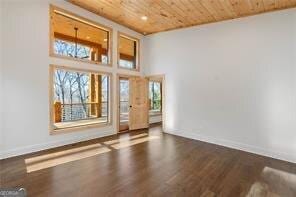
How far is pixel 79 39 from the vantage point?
7.60 meters

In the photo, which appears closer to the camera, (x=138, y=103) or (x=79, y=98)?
(x=138, y=103)

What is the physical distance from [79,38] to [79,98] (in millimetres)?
3073

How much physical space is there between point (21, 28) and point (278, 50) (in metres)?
5.66

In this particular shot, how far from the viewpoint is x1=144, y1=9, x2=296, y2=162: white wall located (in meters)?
4.46

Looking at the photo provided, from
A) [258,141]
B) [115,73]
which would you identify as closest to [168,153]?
[258,141]

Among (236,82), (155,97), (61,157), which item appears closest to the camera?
(61,157)

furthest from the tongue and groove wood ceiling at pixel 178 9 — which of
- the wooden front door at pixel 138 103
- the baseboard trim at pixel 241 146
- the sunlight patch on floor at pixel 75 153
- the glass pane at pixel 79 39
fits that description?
the sunlight patch on floor at pixel 75 153

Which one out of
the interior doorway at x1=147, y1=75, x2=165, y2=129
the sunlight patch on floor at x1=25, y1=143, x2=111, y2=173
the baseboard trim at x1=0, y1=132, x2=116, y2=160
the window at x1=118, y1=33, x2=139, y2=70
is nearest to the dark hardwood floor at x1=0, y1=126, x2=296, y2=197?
the sunlight patch on floor at x1=25, y1=143, x2=111, y2=173

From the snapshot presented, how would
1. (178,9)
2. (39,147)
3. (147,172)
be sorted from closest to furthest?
(147,172) < (39,147) < (178,9)

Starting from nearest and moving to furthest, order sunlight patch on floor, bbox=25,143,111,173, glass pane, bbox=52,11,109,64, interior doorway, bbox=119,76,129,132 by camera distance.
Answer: sunlight patch on floor, bbox=25,143,111,173, glass pane, bbox=52,11,109,64, interior doorway, bbox=119,76,129,132

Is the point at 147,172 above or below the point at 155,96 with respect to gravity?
below

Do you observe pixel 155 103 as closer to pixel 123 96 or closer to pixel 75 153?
pixel 123 96

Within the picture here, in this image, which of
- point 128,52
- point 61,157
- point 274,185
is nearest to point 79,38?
point 128,52

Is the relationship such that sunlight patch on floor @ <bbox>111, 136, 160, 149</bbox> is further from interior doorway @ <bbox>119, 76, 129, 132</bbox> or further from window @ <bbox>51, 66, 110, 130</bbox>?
window @ <bbox>51, 66, 110, 130</bbox>
